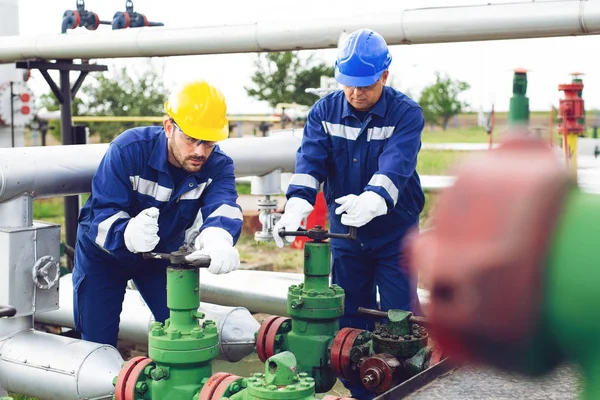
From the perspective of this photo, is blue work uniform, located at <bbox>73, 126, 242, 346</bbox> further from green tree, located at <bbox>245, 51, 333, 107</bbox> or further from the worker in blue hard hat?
green tree, located at <bbox>245, 51, 333, 107</bbox>

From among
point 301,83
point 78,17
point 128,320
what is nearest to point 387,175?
Answer: point 128,320

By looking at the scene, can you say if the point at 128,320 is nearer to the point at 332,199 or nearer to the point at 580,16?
the point at 332,199

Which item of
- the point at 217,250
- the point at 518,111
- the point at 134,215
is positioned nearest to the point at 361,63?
the point at 217,250

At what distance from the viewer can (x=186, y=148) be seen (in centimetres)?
285

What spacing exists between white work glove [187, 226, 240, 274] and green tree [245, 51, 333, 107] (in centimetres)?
1426

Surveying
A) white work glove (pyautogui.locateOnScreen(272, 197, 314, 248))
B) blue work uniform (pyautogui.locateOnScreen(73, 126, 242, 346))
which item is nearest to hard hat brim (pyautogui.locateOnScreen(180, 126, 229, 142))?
blue work uniform (pyautogui.locateOnScreen(73, 126, 242, 346))

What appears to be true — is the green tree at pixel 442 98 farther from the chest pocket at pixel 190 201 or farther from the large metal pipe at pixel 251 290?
the chest pocket at pixel 190 201

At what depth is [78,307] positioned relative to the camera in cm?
311

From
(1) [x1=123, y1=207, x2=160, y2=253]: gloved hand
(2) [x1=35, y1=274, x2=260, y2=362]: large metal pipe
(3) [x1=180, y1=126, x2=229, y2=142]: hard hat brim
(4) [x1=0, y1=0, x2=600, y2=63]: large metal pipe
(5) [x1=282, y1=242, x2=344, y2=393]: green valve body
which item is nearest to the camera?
(1) [x1=123, y1=207, x2=160, y2=253]: gloved hand

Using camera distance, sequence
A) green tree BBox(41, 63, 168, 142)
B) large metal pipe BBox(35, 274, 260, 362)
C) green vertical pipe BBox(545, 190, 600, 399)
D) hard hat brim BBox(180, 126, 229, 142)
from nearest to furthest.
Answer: green vertical pipe BBox(545, 190, 600, 399), hard hat brim BBox(180, 126, 229, 142), large metal pipe BBox(35, 274, 260, 362), green tree BBox(41, 63, 168, 142)

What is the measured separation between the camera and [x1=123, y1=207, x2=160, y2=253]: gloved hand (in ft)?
8.83

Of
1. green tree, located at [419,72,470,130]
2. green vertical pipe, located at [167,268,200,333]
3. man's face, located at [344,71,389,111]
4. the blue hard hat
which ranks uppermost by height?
green tree, located at [419,72,470,130]

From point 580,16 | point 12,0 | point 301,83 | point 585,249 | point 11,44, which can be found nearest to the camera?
point 585,249

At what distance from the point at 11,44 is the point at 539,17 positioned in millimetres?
3954
